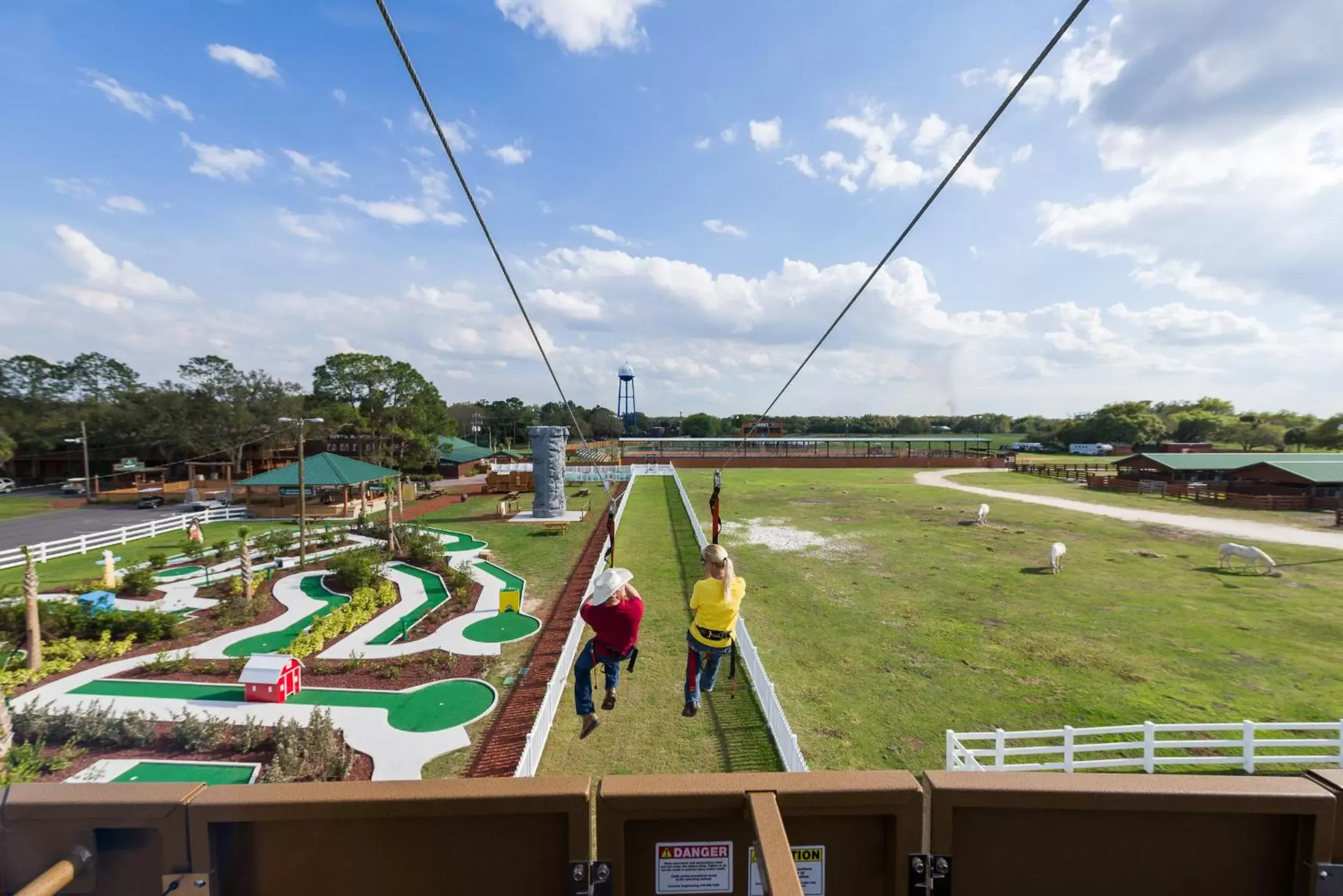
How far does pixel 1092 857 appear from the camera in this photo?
7.04 feet

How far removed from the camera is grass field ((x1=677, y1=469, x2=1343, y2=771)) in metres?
9.24

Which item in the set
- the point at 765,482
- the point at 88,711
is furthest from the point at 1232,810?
the point at 765,482

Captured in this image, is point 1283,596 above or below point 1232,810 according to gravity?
below

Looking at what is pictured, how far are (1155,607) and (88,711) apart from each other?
78.3ft

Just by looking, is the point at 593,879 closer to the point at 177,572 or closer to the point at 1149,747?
the point at 1149,747

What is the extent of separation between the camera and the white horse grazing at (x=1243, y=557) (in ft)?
58.6

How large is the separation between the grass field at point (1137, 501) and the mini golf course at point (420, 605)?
32.7 meters

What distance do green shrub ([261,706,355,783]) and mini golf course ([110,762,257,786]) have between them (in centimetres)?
36

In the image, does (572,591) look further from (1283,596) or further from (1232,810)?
(1283,596)

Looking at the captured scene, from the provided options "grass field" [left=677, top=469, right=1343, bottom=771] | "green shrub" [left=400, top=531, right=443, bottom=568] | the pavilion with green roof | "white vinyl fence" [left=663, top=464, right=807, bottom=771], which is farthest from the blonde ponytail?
the pavilion with green roof

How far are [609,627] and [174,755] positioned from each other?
29.1 ft

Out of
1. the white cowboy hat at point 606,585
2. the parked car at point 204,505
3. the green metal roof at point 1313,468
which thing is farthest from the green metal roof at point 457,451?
the green metal roof at point 1313,468

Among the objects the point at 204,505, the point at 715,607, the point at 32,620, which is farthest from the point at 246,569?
the point at 204,505

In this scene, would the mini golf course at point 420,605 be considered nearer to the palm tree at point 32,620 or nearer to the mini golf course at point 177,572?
the palm tree at point 32,620
